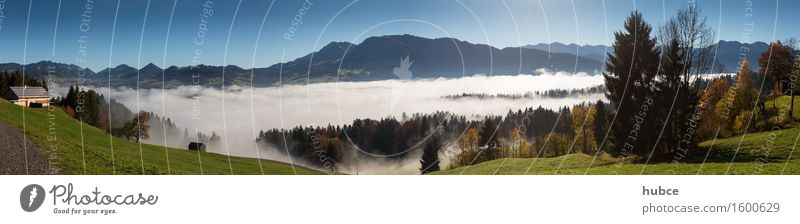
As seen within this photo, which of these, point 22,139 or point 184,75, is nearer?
point 22,139

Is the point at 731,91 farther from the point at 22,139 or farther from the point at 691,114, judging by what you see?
the point at 22,139

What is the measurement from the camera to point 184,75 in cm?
1894

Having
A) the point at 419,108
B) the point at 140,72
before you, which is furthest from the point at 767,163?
the point at 140,72

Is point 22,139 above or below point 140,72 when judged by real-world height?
below

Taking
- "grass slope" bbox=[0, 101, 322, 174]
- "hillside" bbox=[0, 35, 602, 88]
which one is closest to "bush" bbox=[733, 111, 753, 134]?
"hillside" bbox=[0, 35, 602, 88]

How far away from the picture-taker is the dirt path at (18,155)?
16312 mm

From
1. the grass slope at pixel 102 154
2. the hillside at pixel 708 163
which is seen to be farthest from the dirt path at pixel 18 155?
the hillside at pixel 708 163

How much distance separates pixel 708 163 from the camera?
1953 cm

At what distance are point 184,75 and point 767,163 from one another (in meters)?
17.8
